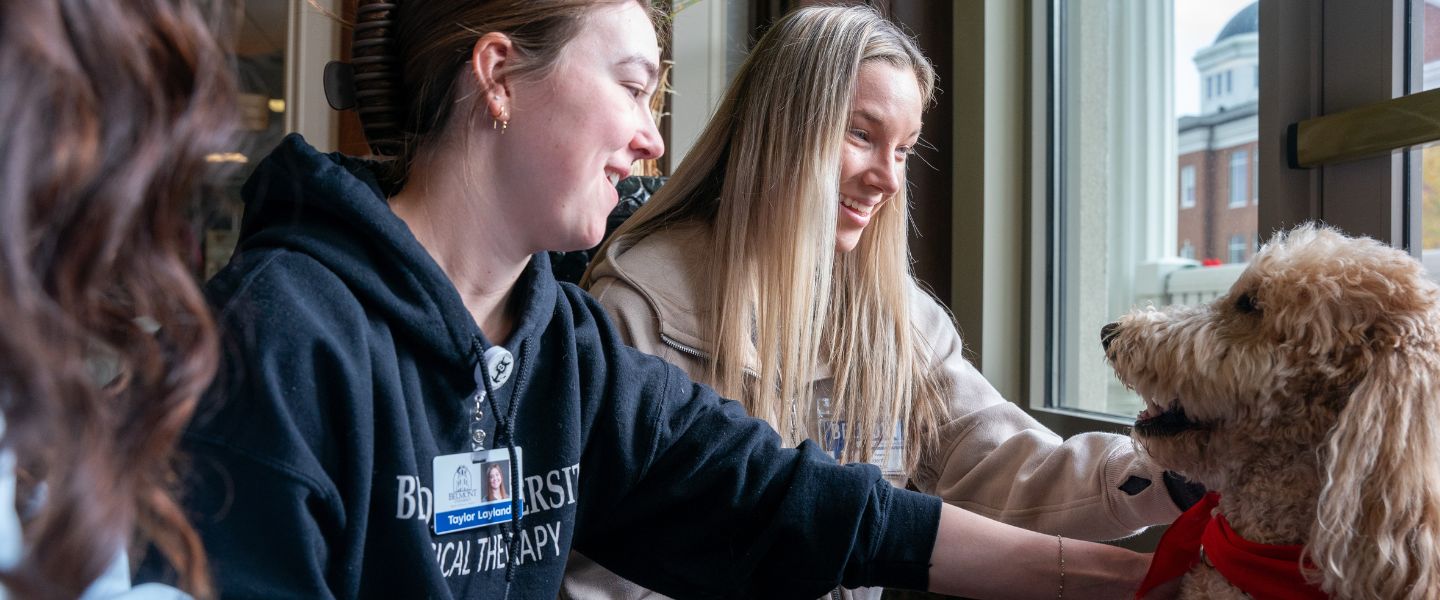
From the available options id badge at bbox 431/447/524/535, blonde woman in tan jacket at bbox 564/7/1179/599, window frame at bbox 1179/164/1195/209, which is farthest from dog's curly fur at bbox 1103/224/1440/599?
window frame at bbox 1179/164/1195/209

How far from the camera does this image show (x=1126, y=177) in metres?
1.98

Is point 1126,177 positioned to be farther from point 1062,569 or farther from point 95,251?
point 95,251

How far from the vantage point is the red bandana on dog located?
89 centimetres

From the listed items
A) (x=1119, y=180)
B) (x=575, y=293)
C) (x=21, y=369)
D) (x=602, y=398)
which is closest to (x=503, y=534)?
(x=602, y=398)

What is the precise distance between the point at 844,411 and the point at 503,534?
63 centimetres

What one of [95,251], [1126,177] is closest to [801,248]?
[1126,177]

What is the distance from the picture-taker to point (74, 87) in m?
0.39

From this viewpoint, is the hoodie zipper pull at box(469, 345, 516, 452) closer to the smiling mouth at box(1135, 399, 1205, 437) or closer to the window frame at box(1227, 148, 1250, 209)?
the smiling mouth at box(1135, 399, 1205, 437)

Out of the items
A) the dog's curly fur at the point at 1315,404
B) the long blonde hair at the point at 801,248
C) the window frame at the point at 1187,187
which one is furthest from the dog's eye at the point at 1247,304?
the window frame at the point at 1187,187

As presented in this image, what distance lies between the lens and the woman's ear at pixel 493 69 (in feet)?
3.13

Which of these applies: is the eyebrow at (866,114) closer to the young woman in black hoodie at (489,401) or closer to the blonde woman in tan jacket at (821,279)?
the blonde woman in tan jacket at (821,279)

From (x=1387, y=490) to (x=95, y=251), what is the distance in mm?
867

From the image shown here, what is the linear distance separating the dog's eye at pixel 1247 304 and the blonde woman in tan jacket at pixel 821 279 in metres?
0.31

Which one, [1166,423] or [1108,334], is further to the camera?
[1108,334]
